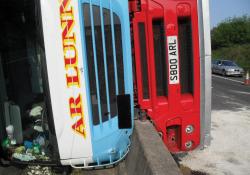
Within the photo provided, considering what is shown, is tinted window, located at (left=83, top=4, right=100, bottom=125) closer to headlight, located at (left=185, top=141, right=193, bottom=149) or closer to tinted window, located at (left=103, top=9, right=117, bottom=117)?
tinted window, located at (left=103, top=9, right=117, bottom=117)

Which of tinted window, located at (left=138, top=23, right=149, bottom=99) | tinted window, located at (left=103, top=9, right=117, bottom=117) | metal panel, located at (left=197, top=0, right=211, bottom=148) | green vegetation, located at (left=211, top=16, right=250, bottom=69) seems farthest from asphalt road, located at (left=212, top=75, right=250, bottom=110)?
green vegetation, located at (left=211, top=16, right=250, bottom=69)

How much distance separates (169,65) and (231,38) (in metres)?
45.3

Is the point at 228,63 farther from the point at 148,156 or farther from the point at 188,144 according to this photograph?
the point at 148,156

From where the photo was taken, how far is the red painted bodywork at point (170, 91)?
5.64m

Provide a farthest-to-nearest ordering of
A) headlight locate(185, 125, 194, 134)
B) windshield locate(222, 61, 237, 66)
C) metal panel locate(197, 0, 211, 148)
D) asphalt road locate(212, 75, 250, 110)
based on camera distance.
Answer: windshield locate(222, 61, 237, 66) → asphalt road locate(212, 75, 250, 110) → headlight locate(185, 125, 194, 134) → metal panel locate(197, 0, 211, 148)

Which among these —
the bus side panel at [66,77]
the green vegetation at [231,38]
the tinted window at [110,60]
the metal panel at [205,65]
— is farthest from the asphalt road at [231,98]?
the green vegetation at [231,38]

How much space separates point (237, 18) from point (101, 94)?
49065 millimetres

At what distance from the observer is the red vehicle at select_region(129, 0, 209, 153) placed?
222 inches

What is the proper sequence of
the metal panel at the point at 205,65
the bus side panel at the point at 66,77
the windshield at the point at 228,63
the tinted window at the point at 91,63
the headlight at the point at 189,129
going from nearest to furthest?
the bus side panel at the point at 66,77, the tinted window at the point at 91,63, the metal panel at the point at 205,65, the headlight at the point at 189,129, the windshield at the point at 228,63

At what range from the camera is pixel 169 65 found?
19.0ft

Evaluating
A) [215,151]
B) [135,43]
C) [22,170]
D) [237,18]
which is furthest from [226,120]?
[237,18]

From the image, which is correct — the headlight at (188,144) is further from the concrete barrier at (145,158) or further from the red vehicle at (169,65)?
the concrete barrier at (145,158)

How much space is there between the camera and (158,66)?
19.2 feet

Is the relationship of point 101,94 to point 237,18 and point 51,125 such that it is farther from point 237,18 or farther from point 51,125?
point 237,18
